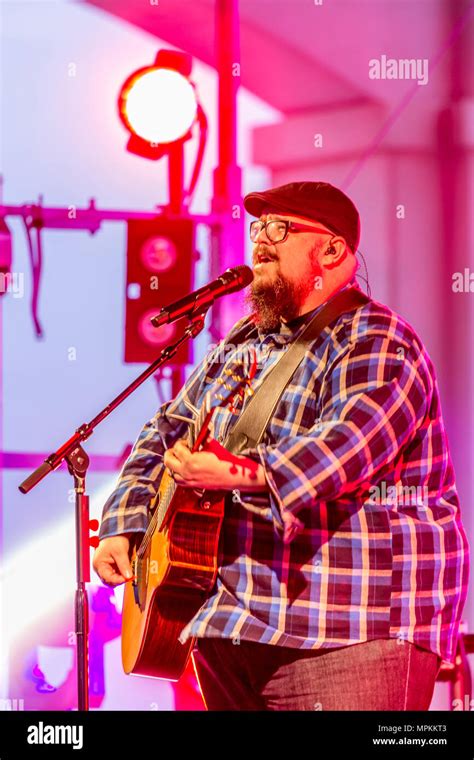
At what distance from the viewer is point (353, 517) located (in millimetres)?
2238

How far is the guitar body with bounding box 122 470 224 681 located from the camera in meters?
2.29

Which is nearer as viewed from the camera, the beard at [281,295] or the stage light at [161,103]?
the beard at [281,295]

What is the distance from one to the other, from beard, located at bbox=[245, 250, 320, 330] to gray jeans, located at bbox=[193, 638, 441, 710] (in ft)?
2.86

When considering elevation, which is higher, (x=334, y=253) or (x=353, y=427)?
(x=334, y=253)

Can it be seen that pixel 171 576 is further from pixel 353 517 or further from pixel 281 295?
pixel 281 295

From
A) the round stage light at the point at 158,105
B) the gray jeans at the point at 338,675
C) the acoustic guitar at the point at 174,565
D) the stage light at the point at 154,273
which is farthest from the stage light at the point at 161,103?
the gray jeans at the point at 338,675

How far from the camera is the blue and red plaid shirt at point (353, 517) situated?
2.13 metres

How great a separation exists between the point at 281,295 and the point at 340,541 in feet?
2.29

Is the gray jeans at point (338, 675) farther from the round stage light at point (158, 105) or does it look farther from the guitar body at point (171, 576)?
the round stage light at point (158, 105)

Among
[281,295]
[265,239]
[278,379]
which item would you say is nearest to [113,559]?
[278,379]

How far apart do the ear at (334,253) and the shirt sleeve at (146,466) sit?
0.38 m

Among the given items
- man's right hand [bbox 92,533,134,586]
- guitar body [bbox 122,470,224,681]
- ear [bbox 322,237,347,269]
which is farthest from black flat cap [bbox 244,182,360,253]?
man's right hand [bbox 92,533,134,586]

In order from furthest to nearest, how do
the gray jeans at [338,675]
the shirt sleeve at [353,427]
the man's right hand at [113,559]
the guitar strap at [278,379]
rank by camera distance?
the man's right hand at [113,559], the guitar strap at [278,379], the gray jeans at [338,675], the shirt sleeve at [353,427]
